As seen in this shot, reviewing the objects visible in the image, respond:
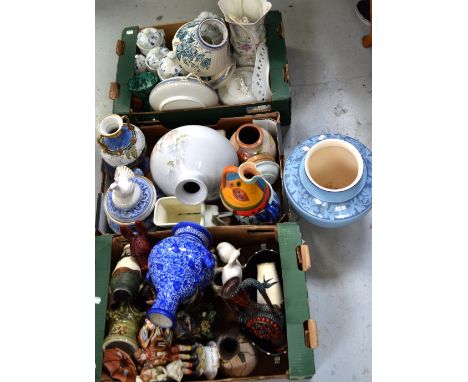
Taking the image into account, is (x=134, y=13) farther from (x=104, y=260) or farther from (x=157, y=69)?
(x=104, y=260)

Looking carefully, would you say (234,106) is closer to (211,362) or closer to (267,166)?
(267,166)

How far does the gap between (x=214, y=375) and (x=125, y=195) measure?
58cm

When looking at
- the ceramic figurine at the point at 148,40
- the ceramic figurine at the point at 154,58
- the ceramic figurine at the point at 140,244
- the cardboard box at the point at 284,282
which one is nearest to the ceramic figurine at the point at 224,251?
the cardboard box at the point at 284,282

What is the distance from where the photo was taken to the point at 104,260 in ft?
4.29

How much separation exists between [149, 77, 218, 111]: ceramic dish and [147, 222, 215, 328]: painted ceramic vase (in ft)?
1.97

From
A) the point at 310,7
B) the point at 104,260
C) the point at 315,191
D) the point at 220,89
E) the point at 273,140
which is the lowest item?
the point at 104,260

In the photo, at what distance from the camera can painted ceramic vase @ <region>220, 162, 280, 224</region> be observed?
1242mm

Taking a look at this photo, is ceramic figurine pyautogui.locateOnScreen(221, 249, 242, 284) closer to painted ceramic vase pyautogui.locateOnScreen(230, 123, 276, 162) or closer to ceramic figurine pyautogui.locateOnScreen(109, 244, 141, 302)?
ceramic figurine pyautogui.locateOnScreen(109, 244, 141, 302)

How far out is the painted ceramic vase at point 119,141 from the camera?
1.45 meters

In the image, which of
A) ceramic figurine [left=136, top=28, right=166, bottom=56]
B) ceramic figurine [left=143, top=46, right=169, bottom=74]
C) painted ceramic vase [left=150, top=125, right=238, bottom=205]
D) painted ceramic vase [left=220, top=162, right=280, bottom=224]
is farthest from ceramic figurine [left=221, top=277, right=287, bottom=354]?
ceramic figurine [left=136, top=28, right=166, bottom=56]

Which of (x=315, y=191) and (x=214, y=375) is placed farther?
(x=315, y=191)

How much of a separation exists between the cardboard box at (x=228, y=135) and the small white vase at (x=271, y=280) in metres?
0.21

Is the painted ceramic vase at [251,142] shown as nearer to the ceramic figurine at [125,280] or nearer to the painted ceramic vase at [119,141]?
the painted ceramic vase at [119,141]

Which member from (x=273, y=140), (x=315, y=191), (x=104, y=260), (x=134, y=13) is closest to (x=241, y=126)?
(x=273, y=140)
